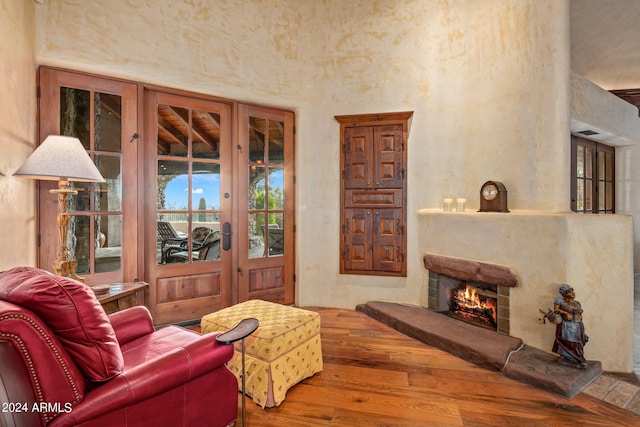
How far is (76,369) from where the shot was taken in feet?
4.20

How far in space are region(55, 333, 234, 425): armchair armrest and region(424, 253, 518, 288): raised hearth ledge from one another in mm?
2526

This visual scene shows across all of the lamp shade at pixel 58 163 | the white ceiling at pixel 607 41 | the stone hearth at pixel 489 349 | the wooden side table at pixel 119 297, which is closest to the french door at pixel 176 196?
the wooden side table at pixel 119 297

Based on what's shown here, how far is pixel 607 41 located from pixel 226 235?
6.05 meters

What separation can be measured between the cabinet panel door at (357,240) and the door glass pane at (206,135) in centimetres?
175

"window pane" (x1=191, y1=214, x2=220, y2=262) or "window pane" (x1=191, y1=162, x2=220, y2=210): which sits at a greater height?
"window pane" (x1=191, y1=162, x2=220, y2=210)

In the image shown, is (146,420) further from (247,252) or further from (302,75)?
(302,75)

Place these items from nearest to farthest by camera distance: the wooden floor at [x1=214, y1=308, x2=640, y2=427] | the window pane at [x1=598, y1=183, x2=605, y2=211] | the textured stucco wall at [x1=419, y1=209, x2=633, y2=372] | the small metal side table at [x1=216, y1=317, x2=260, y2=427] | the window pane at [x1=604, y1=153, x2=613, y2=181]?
the small metal side table at [x1=216, y1=317, x2=260, y2=427] < the wooden floor at [x1=214, y1=308, x2=640, y2=427] < the textured stucco wall at [x1=419, y1=209, x2=633, y2=372] < the window pane at [x1=598, y1=183, x2=605, y2=211] < the window pane at [x1=604, y1=153, x2=613, y2=181]

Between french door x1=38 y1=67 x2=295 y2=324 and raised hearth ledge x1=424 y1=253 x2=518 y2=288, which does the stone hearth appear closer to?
raised hearth ledge x1=424 y1=253 x2=518 y2=288

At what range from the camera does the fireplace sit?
3.05 metres

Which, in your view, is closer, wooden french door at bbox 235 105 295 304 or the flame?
the flame

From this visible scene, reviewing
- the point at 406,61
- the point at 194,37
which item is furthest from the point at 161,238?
the point at 406,61

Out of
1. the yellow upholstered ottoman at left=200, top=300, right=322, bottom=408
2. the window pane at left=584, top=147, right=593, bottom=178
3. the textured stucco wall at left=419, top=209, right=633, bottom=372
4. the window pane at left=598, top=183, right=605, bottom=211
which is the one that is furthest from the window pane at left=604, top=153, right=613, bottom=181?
the yellow upholstered ottoman at left=200, top=300, right=322, bottom=408

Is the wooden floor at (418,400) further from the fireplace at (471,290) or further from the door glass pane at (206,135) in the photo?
the door glass pane at (206,135)

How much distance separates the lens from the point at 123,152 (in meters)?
3.16
